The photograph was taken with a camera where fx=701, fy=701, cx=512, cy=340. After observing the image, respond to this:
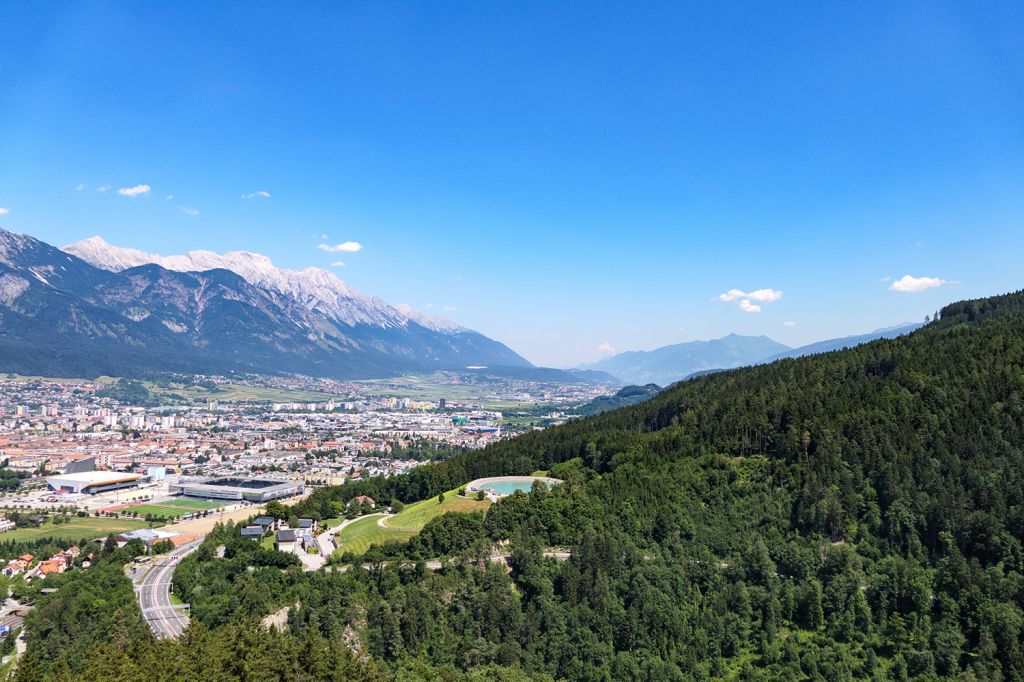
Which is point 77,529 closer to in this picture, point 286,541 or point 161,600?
point 161,600

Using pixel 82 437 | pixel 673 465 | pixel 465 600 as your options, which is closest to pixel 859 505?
pixel 673 465

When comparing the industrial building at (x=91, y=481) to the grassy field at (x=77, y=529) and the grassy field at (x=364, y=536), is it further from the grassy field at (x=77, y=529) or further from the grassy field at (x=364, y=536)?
the grassy field at (x=364, y=536)

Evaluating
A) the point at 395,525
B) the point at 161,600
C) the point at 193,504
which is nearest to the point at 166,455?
the point at 193,504

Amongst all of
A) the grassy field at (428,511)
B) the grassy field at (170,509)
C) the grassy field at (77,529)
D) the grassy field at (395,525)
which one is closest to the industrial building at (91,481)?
the grassy field at (170,509)

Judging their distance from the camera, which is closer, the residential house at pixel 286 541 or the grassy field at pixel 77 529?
the residential house at pixel 286 541

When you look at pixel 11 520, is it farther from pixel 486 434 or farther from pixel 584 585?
pixel 486 434

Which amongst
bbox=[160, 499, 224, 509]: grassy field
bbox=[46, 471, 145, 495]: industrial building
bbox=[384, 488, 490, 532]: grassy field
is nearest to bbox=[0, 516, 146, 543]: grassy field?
bbox=[160, 499, 224, 509]: grassy field
